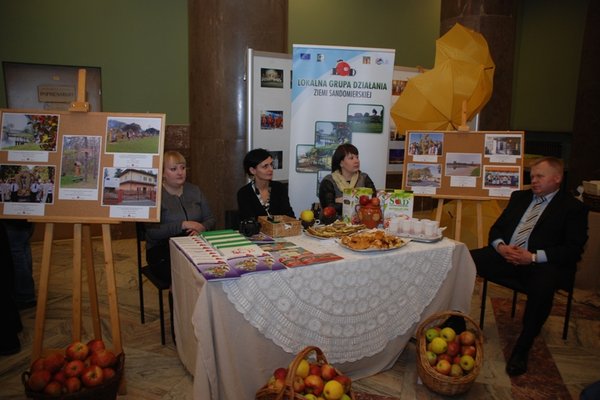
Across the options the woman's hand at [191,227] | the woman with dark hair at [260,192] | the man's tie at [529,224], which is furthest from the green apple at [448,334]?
the woman's hand at [191,227]

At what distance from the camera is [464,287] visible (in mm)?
3111

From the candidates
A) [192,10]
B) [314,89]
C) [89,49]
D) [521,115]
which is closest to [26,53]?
[89,49]

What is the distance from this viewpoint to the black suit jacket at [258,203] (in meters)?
3.56

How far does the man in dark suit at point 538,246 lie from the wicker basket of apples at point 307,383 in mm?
1419

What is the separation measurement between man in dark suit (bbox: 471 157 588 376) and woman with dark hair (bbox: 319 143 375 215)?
1.14 m

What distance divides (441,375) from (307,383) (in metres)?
0.91

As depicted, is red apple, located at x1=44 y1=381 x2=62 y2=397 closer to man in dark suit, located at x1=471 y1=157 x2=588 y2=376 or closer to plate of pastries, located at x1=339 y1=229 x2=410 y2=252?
plate of pastries, located at x1=339 y1=229 x2=410 y2=252

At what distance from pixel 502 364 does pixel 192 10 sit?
13.7ft

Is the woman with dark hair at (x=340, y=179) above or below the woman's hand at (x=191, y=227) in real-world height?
above

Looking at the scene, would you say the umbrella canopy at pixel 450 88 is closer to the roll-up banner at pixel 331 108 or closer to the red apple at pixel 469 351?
the roll-up banner at pixel 331 108

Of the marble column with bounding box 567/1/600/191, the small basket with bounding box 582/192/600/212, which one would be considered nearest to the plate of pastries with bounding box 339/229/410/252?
the small basket with bounding box 582/192/600/212

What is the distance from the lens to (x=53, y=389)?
221 centimetres

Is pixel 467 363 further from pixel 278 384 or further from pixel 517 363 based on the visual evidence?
pixel 278 384

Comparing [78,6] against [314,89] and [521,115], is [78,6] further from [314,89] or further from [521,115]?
[521,115]
